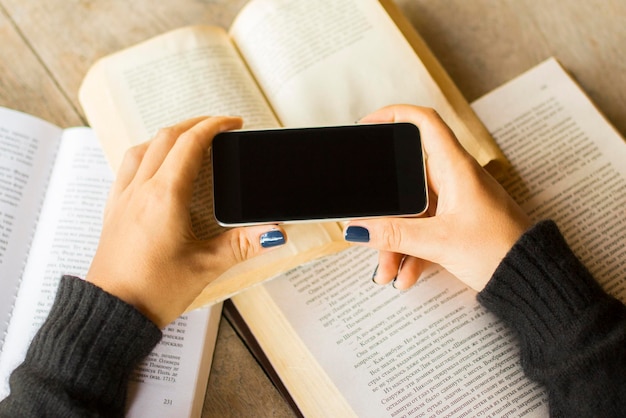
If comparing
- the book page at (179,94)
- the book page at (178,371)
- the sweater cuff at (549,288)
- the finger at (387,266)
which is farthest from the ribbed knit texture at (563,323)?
the book page at (178,371)

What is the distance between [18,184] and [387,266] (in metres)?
0.49

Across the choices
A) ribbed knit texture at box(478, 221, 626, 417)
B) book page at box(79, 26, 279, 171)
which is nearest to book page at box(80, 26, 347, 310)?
book page at box(79, 26, 279, 171)

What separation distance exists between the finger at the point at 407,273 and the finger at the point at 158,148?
0.31 metres

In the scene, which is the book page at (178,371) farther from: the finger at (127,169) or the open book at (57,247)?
the finger at (127,169)

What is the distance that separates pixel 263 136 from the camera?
574 millimetres

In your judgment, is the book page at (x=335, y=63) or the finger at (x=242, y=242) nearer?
the finger at (x=242, y=242)

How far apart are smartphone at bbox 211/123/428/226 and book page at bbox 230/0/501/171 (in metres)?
0.12

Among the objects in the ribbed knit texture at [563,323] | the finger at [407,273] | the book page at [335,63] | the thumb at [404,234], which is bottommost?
the ribbed knit texture at [563,323]

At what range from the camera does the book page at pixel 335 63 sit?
0.68 meters

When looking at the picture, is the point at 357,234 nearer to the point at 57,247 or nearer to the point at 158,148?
the point at 158,148

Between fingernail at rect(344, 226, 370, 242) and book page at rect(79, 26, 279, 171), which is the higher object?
book page at rect(79, 26, 279, 171)

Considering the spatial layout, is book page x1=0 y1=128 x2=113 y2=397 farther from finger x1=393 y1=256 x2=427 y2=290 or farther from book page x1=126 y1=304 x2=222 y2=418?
finger x1=393 y1=256 x2=427 y2=290

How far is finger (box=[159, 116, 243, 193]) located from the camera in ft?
1.86

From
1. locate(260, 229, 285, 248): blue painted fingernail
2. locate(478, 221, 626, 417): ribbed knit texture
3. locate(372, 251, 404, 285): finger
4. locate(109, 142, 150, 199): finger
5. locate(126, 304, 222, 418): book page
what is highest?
locate(109, 142, 150, 199): finger
